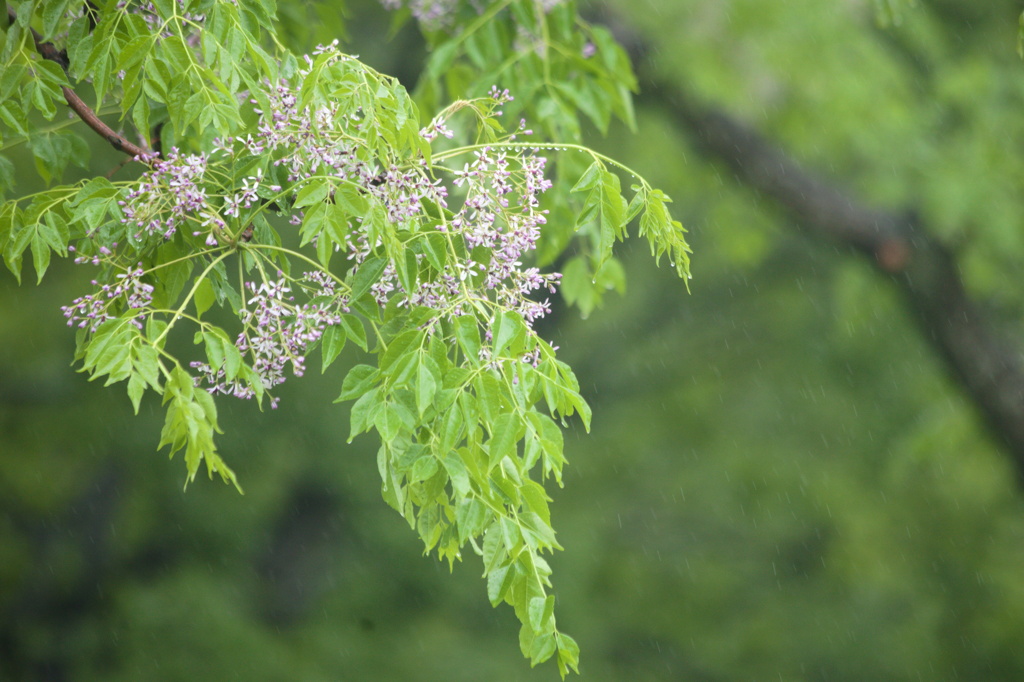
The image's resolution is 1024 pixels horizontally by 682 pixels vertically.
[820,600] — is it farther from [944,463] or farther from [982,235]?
[982,235]

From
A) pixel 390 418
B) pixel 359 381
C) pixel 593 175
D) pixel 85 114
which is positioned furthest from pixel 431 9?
pixel 390 418

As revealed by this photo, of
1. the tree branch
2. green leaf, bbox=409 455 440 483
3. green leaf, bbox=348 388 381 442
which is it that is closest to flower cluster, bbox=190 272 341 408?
green leaf, bbox=348 388 381 442

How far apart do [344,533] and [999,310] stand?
6.43 metres

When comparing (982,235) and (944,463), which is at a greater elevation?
(982,235)

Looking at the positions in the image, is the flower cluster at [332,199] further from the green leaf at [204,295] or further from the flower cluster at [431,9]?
the flower cluster at [431,9]

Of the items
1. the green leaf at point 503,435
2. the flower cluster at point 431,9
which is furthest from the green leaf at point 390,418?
the flower cluster at point 431,9

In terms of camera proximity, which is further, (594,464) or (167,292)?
(594,464)

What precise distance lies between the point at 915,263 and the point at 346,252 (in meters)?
3.94

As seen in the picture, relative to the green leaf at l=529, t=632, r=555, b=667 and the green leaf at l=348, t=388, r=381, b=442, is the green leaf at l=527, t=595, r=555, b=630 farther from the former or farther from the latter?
the green leaf at l=348, t=388, r=381, b=442

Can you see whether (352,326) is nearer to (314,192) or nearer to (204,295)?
(314,192)

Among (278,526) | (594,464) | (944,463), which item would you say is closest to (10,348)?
(278,526)

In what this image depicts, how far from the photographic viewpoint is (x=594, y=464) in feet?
33.7

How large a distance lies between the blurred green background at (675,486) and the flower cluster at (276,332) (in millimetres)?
4568

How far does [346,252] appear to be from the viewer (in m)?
1.59
